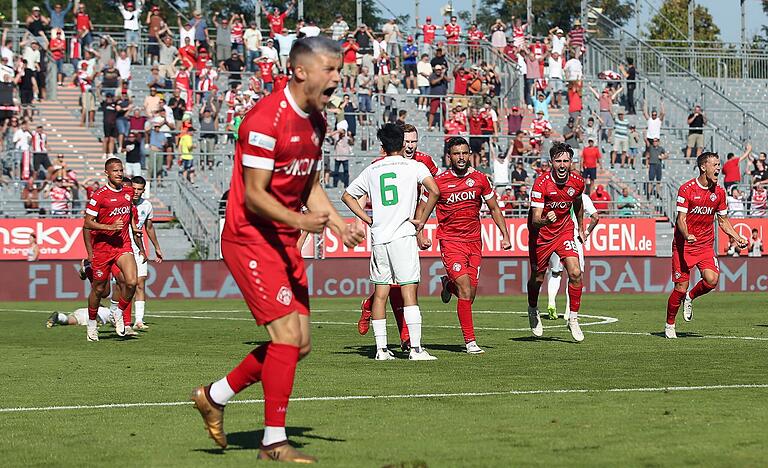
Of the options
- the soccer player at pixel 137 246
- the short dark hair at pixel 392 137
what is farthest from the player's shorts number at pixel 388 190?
the soccer player at pixel 137 246

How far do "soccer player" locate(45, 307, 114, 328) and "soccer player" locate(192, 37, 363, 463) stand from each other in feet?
46.0

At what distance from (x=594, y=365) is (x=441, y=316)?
10.9 meters

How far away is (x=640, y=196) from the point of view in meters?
39.0

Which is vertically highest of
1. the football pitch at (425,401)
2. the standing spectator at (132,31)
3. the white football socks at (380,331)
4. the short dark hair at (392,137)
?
the standing spectator at (132,31)

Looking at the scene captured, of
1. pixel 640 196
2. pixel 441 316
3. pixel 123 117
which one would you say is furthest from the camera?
pixel 640 196

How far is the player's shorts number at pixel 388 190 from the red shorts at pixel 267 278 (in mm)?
6056

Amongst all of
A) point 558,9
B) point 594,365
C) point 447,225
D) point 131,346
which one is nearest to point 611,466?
point 594,365

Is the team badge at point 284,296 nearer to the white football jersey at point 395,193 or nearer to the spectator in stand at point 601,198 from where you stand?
the white football jersey at point 395,193

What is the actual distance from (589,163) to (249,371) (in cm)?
3077

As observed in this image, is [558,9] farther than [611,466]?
Yes

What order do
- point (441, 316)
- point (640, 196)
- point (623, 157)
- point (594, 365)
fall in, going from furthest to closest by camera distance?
point (623, 157)
point (640, 196)
point (441, 316)
point (594, 365)

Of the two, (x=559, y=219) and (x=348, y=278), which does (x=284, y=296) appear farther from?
(x=348, y=278)

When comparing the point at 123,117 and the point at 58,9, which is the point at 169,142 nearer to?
the point at 123,117

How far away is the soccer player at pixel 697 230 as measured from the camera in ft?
58.3
